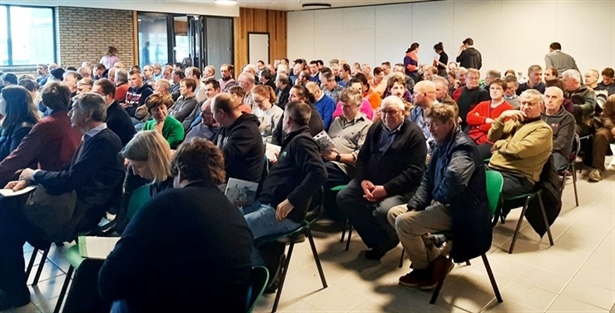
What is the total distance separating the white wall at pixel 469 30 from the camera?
10414mm

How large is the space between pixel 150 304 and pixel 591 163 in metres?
6.15

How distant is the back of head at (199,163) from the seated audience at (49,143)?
1539mm

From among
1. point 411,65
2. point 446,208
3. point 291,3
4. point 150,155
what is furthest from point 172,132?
point 291,3

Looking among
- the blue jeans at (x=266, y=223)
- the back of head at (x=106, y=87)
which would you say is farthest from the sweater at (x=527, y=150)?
the back of head at (x=106, y=87)

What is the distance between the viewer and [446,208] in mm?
3184

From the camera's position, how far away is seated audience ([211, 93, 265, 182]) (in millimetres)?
3250

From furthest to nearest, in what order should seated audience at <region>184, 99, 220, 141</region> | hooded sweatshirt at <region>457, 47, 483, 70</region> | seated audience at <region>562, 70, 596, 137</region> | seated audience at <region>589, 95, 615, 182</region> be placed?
hooded sweatshirt at <region>457, 47, 483, 70</region> → seated audience at <region>589, 95, 615, 182</region> → seated audience at <region>562, 70, 596, 137</region> → seated audience at <region>184, 99, 220, 141</region>

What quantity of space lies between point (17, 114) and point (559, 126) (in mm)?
4445

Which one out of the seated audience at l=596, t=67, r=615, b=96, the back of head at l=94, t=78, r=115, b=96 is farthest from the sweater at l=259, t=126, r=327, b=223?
the seated audience at l=596, t=67, r=615, b=96

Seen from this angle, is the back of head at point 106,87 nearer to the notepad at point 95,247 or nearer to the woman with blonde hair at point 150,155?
the woman with blonde hair at point 150,155

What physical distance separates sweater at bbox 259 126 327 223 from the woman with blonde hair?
0.73 meters

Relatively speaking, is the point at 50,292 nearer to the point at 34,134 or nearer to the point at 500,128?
the point at 34,134

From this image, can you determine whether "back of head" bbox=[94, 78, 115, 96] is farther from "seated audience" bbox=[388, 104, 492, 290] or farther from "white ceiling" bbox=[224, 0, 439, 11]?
"white ceiling" bbox=[224, 0, 439, 11]

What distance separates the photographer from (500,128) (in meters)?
4.27
